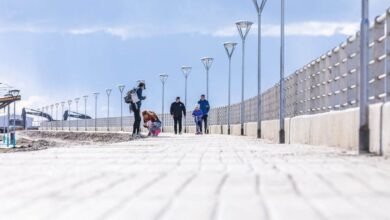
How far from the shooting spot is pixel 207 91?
6241cm

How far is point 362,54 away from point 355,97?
2.47 meters

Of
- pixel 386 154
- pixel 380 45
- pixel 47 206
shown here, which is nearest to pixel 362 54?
pixel 380 45

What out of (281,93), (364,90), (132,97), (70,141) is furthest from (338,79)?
(70,141)

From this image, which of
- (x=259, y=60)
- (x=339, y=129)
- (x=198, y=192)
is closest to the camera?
(x=198, y=192)

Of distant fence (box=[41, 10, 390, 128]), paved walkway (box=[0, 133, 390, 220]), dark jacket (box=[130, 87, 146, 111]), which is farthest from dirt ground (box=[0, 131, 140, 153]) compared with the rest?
paved walkway (box=[0, 133, 390, 220])

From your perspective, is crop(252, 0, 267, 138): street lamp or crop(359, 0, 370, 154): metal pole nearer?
crop(359, 0, 370, 154): metal pole

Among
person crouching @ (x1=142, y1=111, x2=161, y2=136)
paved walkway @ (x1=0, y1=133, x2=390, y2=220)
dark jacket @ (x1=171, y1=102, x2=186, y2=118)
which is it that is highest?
dark jacket @ (x1=171, y1=102, x2=186, y2=118)

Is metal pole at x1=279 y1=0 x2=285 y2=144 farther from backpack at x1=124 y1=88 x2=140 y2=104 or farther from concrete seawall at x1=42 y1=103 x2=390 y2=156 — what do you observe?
backpack at x1=124 y1=88 x2=140 y2=104

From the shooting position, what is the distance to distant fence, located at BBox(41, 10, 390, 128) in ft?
42.7

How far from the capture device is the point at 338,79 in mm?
16672

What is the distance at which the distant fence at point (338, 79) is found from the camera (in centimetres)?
1302

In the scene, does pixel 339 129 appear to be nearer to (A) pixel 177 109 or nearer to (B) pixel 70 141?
(A) pixel 177 109

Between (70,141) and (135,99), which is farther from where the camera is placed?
(70,141)

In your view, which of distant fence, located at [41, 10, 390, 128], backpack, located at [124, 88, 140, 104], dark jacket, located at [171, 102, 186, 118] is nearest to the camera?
distant fence, located at [41, 10, 390, 128]
